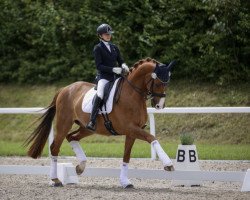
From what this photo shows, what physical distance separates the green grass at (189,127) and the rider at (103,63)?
457 cm

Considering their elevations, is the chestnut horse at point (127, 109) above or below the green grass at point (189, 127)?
above

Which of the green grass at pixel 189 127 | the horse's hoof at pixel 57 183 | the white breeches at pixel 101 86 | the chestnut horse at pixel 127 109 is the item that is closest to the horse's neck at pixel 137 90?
the chestnut horse at pixel 127 109

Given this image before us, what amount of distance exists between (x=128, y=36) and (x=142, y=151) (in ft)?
19.8

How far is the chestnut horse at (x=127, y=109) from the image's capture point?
1027 centimetres

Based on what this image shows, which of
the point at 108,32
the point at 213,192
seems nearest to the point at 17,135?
the point at 108,32

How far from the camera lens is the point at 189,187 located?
35.2 feet

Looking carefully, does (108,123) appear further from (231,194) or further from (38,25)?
(38,25)

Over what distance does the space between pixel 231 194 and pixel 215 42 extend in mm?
10595

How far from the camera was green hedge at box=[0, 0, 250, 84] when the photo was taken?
19516mm

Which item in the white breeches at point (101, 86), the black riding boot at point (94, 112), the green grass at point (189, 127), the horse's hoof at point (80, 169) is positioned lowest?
the green grass at point (189, 127)

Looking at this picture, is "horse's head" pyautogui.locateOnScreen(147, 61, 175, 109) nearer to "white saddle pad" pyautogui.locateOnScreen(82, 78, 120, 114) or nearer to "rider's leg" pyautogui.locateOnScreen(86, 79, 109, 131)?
"white saddle pad" pyautogui.locateOnScreen(82, 78, 120, 114)

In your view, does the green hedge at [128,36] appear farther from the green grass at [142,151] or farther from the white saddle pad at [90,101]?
the white saddle pad at [90,101]

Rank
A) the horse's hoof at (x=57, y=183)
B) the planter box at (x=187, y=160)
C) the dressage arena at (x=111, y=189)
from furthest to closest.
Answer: the horse's hoof at (x=57, y=183) → the planter box at (x=187, y=160) → the dressage arena at (x=111, y=189)

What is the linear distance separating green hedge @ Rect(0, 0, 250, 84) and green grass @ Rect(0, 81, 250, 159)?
0.60m
